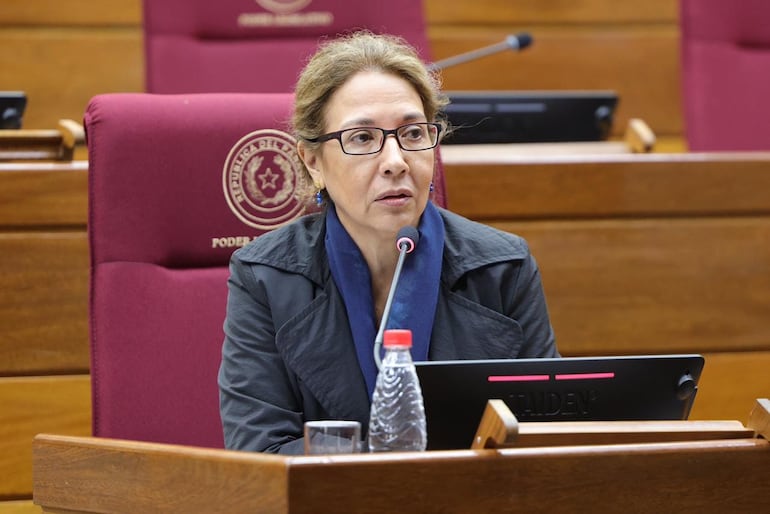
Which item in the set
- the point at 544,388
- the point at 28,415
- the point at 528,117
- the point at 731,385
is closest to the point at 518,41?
the point at 528,117

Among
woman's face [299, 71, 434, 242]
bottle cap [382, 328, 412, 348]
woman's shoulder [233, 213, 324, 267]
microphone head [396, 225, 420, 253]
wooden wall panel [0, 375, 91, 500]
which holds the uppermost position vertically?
woman's face [299, 71, 434, 242]

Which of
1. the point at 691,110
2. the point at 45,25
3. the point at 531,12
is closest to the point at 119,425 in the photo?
the point at 691,110

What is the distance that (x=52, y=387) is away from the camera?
1.47 meters

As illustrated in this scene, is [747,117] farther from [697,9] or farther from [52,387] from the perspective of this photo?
[52,387]

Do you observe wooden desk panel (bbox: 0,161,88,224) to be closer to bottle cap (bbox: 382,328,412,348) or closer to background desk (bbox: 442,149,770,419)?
background desk (bbox: 442,149,770,419)

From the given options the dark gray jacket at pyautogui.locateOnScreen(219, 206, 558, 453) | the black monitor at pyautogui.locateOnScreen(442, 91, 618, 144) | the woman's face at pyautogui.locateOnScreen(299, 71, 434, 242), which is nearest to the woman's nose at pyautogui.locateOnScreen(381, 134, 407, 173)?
the woman's face at pyautogui.locateOnScreen(299, 71, 434, 242)

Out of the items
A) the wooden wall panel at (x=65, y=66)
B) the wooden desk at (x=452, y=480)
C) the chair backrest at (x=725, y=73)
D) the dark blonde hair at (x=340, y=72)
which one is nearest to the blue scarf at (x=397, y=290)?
the dark blonde hair at (x=340, y=72)

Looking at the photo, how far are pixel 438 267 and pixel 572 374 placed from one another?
0.31 metres

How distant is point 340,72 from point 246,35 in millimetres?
752

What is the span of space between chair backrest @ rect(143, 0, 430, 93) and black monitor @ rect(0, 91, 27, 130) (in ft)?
0.83

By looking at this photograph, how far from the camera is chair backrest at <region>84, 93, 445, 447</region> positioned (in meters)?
1.25

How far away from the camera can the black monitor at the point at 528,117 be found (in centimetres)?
174

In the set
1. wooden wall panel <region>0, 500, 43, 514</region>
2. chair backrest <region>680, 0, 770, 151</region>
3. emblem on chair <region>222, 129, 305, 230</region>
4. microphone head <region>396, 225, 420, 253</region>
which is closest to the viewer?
microphone head <region>396, 225, 420, 253</region>

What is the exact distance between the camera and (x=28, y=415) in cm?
146
